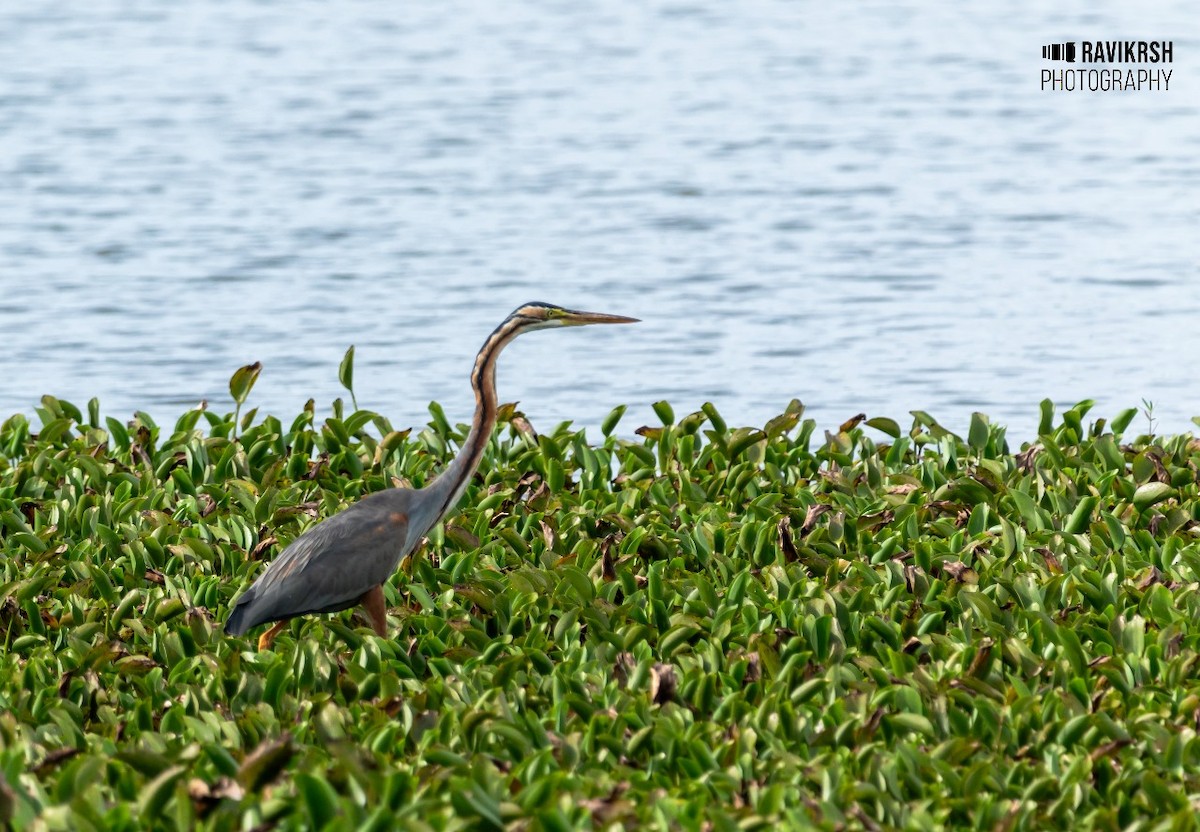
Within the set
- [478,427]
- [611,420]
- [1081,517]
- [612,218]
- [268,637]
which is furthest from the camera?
[612,218]

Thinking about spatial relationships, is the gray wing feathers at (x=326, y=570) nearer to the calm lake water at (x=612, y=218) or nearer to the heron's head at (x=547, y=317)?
the heron's head at (x=547, y=317)

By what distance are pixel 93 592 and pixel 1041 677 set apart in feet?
11.2

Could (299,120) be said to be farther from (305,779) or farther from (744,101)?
(305,779)

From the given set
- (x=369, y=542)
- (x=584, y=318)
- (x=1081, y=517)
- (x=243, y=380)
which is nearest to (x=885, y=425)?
(x=1081, y=517)

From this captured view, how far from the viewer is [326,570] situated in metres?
6.98

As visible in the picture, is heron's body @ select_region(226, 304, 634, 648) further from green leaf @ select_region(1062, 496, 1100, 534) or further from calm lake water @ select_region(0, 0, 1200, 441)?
calm lake water @ select_region(0, 0, 1200, 441)

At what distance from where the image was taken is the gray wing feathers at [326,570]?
23.0 ft

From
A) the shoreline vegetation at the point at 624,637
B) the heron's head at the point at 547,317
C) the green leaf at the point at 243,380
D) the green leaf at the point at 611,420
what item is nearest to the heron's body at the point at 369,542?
the heron's head at the point at 547,317

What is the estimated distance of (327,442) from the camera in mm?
9539

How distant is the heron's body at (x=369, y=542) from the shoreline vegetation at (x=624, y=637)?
5.3 inches

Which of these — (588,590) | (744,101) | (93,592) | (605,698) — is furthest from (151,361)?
(744,101)

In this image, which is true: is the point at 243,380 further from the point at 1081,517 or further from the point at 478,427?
the point at 1081,517

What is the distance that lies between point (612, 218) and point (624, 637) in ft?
37.7

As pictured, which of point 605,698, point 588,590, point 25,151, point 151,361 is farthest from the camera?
point 25,151
